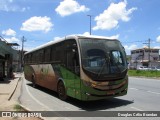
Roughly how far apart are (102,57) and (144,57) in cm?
13247

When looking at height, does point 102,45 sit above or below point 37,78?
above

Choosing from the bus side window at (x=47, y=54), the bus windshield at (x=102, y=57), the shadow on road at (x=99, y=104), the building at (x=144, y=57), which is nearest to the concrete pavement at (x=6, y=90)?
the bus side window at (x=47, y=54)

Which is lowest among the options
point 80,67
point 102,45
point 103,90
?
point 103,90

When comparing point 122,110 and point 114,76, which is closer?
point 122,110

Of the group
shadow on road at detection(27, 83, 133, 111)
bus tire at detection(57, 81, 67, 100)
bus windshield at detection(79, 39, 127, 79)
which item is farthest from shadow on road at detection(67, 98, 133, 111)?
bus windshield at detection(79, 39, 127, 79)

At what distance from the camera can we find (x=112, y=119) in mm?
9633

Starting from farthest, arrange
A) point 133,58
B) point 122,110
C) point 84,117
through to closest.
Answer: point 133,58, point 122,110, point 84,117

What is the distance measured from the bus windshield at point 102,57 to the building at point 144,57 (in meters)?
118

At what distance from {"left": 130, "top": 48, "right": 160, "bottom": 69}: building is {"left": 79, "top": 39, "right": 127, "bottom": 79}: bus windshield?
387 feet

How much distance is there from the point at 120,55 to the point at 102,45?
0.94 meters

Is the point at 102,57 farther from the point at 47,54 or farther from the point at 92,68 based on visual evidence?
the point at 47,54

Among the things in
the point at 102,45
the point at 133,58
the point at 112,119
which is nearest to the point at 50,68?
the point at 102,45

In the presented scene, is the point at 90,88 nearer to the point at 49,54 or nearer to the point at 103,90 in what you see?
the point at 103,90

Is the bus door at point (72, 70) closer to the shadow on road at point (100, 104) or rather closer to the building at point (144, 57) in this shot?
the shadow on road at point (100, 104)
